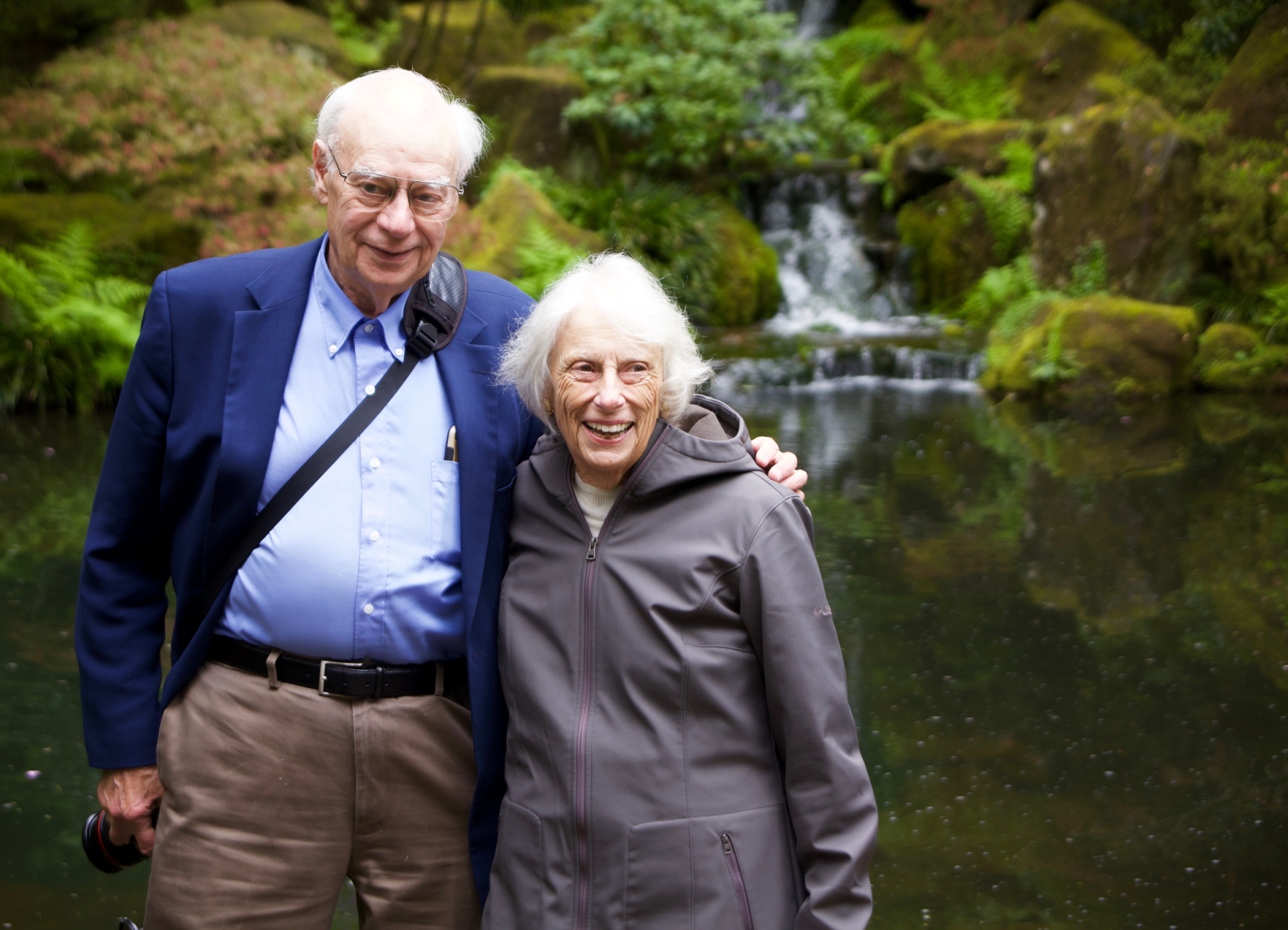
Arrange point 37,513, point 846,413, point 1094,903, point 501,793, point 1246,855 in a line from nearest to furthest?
point 501,793
point 1094,903
point 1246,855
point 37,513
point 846,413

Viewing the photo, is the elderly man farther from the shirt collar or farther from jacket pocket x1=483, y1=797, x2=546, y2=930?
jacket pocket x1=483, y1=797, x2=546, y2=930

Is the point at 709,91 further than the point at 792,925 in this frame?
Yes

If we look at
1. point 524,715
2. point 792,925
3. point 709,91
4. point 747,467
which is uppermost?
point 709,91

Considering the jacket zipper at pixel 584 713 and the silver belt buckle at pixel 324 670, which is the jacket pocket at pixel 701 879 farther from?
the silver belt buckle at pixel 324 670

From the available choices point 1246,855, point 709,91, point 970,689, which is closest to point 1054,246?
point 709,91

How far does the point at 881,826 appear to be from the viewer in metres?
3.69

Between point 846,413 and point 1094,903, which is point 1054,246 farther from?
point 1094,903

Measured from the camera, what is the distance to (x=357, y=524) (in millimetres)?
1990

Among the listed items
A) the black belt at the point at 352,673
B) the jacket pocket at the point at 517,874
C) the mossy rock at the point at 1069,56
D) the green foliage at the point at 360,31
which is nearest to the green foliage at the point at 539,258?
the black belt at the point at 352,673

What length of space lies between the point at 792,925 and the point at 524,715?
545 mm

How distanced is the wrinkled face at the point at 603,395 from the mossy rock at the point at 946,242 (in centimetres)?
1379

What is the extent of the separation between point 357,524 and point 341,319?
38cm

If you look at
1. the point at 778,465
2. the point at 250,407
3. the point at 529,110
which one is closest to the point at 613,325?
the point at 778,465

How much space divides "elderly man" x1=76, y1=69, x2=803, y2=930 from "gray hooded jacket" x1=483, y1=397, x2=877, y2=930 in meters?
0.19
